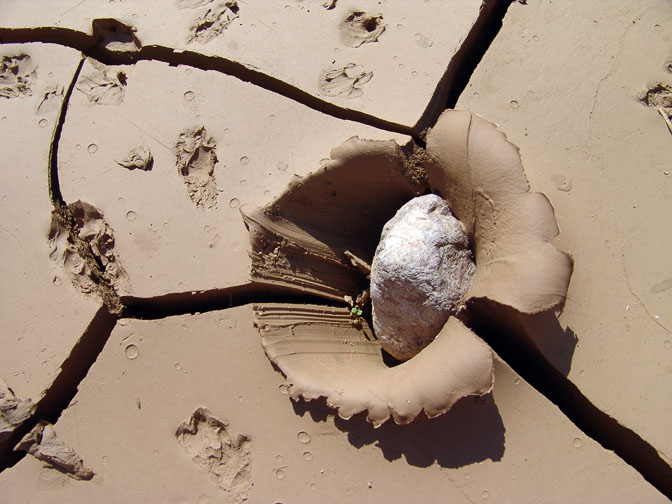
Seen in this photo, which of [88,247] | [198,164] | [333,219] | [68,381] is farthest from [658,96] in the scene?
[68,381]

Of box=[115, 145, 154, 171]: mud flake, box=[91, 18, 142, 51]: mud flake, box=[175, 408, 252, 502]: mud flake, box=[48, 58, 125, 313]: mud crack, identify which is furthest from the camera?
box=[91, 18, 142, 51]: mud flake

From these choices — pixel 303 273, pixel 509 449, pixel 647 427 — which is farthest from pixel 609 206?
pixel 303 273

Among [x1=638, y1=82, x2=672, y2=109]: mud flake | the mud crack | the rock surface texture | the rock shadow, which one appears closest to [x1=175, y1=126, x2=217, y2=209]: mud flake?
the mud crack

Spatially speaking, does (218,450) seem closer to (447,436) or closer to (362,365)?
(362,365)

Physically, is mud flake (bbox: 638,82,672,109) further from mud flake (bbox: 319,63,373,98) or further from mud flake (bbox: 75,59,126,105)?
mud flake (bbox: 75,59,126,105)

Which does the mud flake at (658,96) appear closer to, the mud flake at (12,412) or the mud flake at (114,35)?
the mud flake at (114,35)

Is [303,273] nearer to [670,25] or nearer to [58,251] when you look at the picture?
[58,251]
